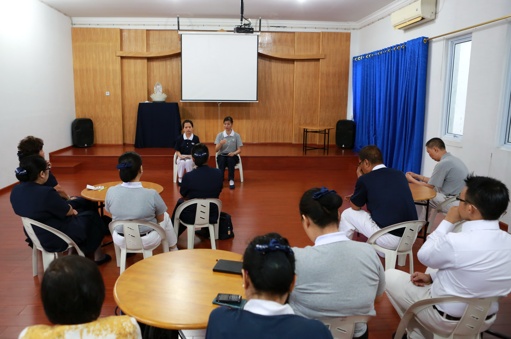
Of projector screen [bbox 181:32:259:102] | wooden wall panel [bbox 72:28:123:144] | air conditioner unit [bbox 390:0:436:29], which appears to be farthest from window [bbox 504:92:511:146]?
wooden wall panel [bbox 72:28:123:144]

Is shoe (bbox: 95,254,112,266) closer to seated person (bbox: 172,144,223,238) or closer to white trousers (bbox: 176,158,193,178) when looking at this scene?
seated person (bbox: 172,144,223,238)

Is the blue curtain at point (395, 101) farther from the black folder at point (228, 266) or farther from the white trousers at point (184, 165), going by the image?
the black folder at point (228, 266)

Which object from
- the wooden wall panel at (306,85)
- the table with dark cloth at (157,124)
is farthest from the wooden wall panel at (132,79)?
the wooden wall panel at (306,85)

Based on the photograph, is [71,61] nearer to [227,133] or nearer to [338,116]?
[227,133]

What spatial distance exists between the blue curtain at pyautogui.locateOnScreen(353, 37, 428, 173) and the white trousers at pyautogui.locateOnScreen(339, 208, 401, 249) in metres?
3.51

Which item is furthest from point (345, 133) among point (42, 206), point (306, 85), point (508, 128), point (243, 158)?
point (42, 206)

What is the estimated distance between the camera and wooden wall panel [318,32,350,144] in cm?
978

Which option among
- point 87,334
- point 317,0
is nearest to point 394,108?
point 317,0

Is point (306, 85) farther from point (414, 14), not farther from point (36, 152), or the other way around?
point (36, 152)

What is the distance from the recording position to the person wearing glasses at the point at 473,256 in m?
1.95

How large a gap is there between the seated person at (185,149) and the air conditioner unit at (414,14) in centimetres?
393

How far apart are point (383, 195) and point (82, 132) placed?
791 centimetres

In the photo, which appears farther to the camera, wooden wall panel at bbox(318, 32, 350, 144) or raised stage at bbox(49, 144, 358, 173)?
wooden wall panel at bbox(318, 32, 350, 144)

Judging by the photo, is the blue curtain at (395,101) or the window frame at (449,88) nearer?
the window frame at (449,88)
